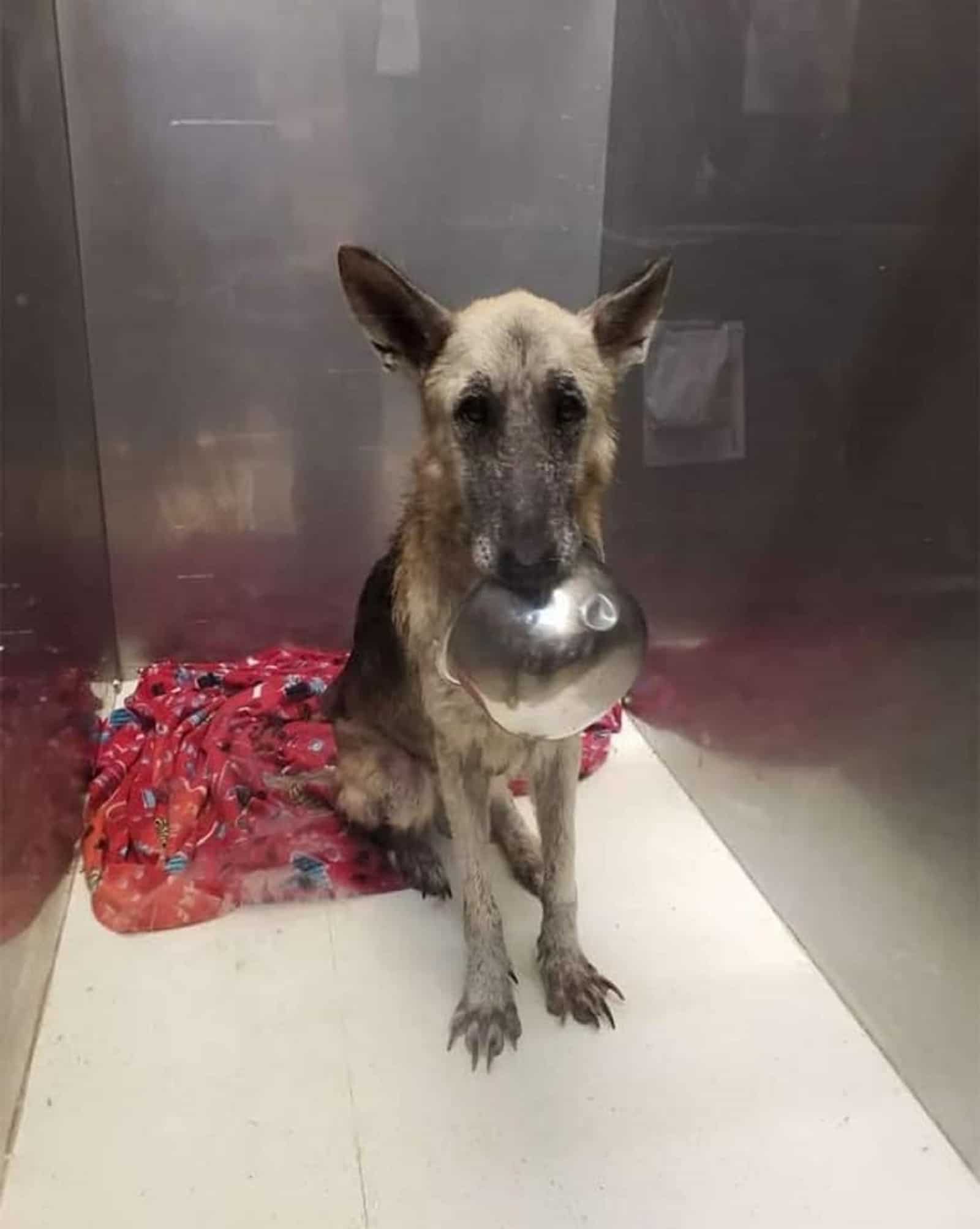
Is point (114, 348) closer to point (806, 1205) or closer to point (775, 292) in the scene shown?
point (775, 292)

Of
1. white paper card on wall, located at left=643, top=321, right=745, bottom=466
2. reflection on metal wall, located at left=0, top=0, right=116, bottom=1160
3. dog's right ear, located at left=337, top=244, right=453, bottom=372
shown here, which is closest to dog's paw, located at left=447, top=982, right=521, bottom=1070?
reflection on metal wall, located at left=0, top=0, right=116, bottom=1160

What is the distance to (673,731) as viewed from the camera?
10.4 feet

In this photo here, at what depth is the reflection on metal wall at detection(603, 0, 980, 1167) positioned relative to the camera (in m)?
1.82

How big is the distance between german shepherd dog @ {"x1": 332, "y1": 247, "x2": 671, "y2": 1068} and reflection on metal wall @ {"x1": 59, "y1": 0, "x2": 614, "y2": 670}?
1.07 meters

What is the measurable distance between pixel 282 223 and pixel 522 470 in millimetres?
1815

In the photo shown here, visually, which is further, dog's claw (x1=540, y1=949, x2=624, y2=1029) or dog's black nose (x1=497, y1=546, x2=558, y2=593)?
dog's claw (x1=540, y1=949, x2=624, y2=1029)

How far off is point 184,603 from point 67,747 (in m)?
0.98

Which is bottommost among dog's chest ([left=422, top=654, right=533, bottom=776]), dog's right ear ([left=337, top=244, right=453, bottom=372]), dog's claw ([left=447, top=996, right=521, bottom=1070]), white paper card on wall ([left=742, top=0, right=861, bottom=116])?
dog's claw ([left=447, top=996, right=521, bottom=1070])

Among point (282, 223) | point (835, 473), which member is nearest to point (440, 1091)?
point (835, 473)

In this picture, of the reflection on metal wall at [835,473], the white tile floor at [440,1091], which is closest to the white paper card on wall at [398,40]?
the reflection on metal wall at [835,473]

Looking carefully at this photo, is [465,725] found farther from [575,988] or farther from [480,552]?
[575,988]

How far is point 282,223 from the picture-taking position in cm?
324

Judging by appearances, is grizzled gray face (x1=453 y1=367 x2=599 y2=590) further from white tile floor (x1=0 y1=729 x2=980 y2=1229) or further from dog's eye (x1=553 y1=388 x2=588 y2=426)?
white tile floor (x1=0 y1=729 x2=980 y2=1229)

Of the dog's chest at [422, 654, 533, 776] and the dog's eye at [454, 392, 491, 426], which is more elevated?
the dog's eye at [454, 392, 491, 426]
